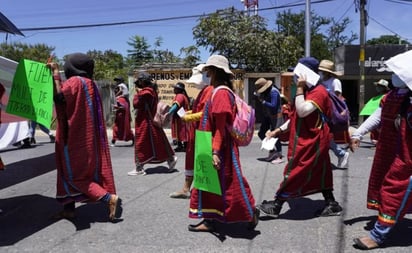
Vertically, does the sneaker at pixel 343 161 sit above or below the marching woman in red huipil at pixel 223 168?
below

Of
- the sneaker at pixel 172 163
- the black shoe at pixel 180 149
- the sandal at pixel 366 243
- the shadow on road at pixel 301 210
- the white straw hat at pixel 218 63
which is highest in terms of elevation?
the white straw hat at pixel 218 63

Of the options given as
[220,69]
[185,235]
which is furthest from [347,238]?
[220,69]

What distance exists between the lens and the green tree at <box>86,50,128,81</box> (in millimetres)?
27500

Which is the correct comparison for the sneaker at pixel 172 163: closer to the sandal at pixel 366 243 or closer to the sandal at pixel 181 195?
the sandal at pixel 181 195

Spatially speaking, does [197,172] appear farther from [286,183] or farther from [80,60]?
[80,60]

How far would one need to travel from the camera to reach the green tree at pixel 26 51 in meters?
34.4

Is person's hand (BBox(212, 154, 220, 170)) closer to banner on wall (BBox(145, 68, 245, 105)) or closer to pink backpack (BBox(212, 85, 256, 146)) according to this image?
pink backpack (BBox(212, 85, 256, 146))

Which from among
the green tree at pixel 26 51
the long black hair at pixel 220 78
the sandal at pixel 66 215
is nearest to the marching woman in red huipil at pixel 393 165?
the long black hair at pixel 220 78

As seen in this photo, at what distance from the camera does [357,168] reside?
26.0 ft

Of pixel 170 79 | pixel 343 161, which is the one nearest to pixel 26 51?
pixel 170 79

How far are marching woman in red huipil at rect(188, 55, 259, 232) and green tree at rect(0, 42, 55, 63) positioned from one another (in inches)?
1271

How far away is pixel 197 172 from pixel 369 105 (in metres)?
6.46

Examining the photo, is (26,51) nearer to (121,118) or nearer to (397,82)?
(121,118)

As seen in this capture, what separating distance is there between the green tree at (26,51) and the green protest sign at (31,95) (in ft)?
103
